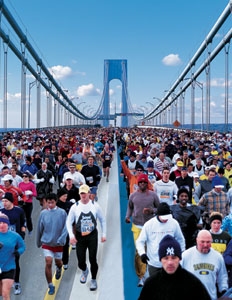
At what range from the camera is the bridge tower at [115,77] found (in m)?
131

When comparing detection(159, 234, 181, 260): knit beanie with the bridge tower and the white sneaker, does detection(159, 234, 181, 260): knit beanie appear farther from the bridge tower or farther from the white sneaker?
the bridge tower

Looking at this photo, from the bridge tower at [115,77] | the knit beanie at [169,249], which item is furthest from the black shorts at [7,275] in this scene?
the bridge tower at [115,77]

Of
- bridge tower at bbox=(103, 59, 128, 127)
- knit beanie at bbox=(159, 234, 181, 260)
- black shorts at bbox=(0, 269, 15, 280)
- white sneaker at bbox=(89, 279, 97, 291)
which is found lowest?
white sneaker at bbox=(89, 279, 97, 291)

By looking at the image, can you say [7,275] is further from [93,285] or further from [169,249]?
[169,249]

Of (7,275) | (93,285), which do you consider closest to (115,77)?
(93,285)

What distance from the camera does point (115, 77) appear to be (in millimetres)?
136375

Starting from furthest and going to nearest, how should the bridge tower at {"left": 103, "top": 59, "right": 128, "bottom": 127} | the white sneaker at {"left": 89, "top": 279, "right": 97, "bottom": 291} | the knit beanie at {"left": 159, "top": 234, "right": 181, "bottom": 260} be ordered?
the bridge tower at {"left": 103, "top": 59, "right": 128, "bottom": 127}, the white sneaker at {"left": 89, "top": 279, "right": 97, "bottom": 291}, the knit beanie at {"left": 159, "top": 234, "right": 181, "bottom": 260}

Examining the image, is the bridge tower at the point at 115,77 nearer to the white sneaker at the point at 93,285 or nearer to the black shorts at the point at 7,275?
the white sneaker at the point at 93,285

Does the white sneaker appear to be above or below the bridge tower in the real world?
below

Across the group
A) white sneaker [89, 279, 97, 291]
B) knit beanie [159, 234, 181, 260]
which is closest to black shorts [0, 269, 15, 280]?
white sneaker [89, 279, 97, 291]

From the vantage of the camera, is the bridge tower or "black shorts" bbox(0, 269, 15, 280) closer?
"black shorts" bbox(0, 269, 15, 280)

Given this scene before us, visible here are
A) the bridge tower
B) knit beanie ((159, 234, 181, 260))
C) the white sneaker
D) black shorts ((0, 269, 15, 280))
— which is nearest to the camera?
knit beanie ((159, 234, 181, 260))

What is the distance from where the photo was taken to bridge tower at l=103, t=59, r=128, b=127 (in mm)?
131250

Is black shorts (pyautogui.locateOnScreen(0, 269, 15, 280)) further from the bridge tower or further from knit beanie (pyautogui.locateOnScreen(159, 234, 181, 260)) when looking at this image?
the bridge tower
